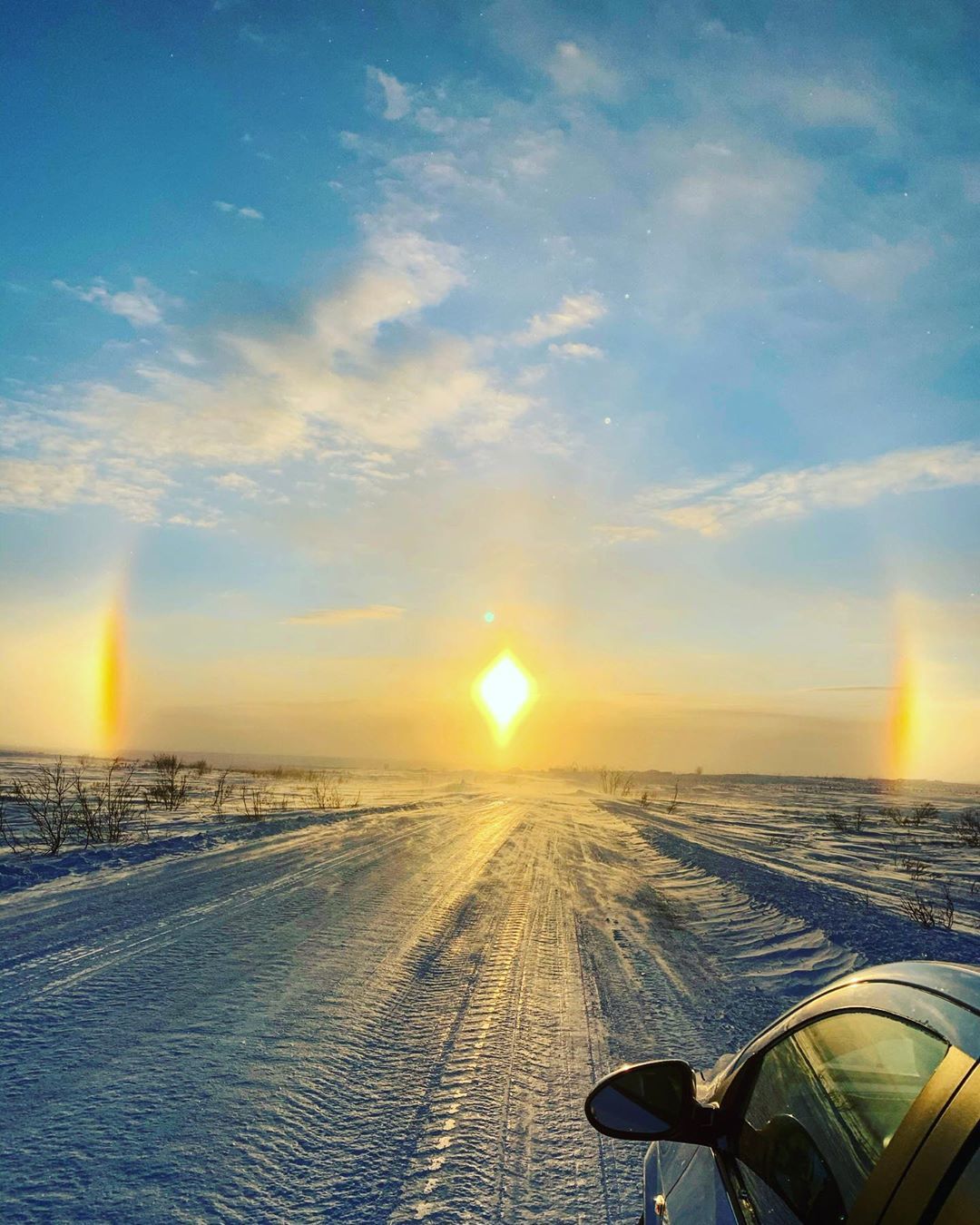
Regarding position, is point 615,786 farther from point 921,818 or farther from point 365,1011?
point 365,1011

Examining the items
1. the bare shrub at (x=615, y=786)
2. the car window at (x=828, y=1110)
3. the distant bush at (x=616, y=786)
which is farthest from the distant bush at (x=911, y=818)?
the car window at (x=828, y=1110)

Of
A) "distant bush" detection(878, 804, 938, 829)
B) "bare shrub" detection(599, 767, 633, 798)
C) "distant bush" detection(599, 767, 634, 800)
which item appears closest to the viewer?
"distant bush" detection(878, 804, 938, 829)

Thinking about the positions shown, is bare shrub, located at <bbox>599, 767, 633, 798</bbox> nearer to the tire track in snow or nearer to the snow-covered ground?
the snow-covered ground

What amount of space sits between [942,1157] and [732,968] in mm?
6623

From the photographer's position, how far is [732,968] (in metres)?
7.07

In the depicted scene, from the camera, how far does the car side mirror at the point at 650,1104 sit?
2.00 metres

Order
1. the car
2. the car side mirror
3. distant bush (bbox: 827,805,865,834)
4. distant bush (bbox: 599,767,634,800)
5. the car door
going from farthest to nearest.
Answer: distant bush (bbox: 599,767,634,800) < distant bush (bbox: 827,805,865,834) < the car side mirror < the car door < the car

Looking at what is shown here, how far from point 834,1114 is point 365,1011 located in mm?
4268

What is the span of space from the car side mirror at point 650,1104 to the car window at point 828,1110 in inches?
5.6

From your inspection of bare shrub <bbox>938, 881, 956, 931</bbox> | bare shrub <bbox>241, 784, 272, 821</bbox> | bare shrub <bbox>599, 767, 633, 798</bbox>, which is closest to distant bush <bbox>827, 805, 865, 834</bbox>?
bare shrub <bbox>938, 881, 956, 931</bbox>

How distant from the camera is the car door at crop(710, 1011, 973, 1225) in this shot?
4.42 ft

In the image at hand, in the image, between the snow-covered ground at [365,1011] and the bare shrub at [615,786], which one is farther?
the bare shrub at [615,786]

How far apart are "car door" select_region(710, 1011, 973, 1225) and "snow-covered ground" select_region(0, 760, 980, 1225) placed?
164 cm

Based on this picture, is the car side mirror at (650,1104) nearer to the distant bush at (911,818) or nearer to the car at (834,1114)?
the car at (834,1114)
